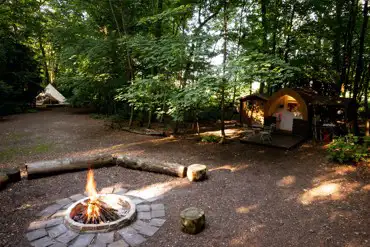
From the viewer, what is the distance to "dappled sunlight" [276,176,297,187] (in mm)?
6691

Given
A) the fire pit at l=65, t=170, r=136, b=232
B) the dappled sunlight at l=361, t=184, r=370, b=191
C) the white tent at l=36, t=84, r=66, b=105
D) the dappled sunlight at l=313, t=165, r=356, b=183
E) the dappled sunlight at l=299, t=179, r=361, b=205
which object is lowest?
the fire pit at l=65, t=170, r=136, b=232

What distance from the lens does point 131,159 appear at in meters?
7.83

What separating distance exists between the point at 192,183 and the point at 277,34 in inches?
518

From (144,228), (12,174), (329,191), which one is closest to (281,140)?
(329,191)

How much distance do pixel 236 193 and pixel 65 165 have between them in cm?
500

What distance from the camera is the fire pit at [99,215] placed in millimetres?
4418

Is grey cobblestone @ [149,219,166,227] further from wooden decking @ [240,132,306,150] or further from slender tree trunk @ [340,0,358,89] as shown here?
slender tree trunk @ [340,0,358,89]

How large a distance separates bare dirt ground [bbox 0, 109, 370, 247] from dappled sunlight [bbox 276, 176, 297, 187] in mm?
27

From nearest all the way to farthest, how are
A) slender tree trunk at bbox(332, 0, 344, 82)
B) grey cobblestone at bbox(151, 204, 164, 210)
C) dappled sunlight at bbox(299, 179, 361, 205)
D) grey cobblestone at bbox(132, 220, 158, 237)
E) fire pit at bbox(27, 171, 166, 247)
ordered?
fire pit at bbox(27, 171, 166, 247) < grey cobblestone at bbox(132, 220, 158, 237) < grey cobblestone at bbox(151, 204, 164, 210) < dappled sunlight at bbox(299, 179, 361, 205) < slender tree trunk at bbox(332, 0, 344, 82)

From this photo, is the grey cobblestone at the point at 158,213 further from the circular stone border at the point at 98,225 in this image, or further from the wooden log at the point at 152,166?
the wooden log at the point at 152,166

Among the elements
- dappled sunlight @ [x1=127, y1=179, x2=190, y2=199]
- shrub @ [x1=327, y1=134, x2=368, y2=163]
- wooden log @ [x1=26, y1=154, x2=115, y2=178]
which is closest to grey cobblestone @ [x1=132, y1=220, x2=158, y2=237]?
dappled sunlight @ [x1=127, y1=179, x2=190, y2=199]

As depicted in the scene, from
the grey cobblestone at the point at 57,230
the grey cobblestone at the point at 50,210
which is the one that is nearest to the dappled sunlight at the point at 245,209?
the grey cobblestone at the point at 57,230

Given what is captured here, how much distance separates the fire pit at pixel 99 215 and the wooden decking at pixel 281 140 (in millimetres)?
7122

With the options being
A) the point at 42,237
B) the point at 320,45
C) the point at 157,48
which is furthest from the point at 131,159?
the point at 320,45
